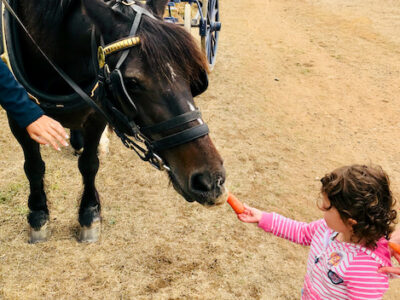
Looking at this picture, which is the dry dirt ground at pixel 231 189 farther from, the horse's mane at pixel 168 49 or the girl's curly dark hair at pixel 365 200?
the horse's mane at pixel 168 49

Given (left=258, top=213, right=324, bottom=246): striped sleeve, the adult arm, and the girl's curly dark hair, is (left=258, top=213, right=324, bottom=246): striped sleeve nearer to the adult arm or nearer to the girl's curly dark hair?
the girl's curly dark hair

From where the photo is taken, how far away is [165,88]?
155cm

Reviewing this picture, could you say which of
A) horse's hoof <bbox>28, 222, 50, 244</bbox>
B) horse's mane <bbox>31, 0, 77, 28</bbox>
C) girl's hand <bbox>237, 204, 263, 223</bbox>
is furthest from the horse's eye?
horse's hoof <bbox>28, 222, 50, 244</bbox>

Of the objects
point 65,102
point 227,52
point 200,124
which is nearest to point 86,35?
point 65,102

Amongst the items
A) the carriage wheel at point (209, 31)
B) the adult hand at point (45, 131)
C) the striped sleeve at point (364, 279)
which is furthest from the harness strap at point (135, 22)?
the carriage wheel at point (209, 31)

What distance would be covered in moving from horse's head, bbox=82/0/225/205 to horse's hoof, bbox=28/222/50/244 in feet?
5.02

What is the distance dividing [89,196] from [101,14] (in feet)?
5.39

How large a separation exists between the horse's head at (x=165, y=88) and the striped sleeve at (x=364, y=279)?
0.63 meters

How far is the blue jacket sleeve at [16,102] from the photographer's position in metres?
1.47

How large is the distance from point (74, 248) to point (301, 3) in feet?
38.4

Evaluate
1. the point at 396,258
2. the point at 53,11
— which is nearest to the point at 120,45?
the point at 53,11

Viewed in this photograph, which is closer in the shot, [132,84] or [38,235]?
[132,84]

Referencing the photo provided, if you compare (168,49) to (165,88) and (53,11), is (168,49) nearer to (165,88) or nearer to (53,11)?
(165,88)

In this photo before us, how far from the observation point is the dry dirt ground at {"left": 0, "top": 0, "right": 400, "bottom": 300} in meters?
2.41
